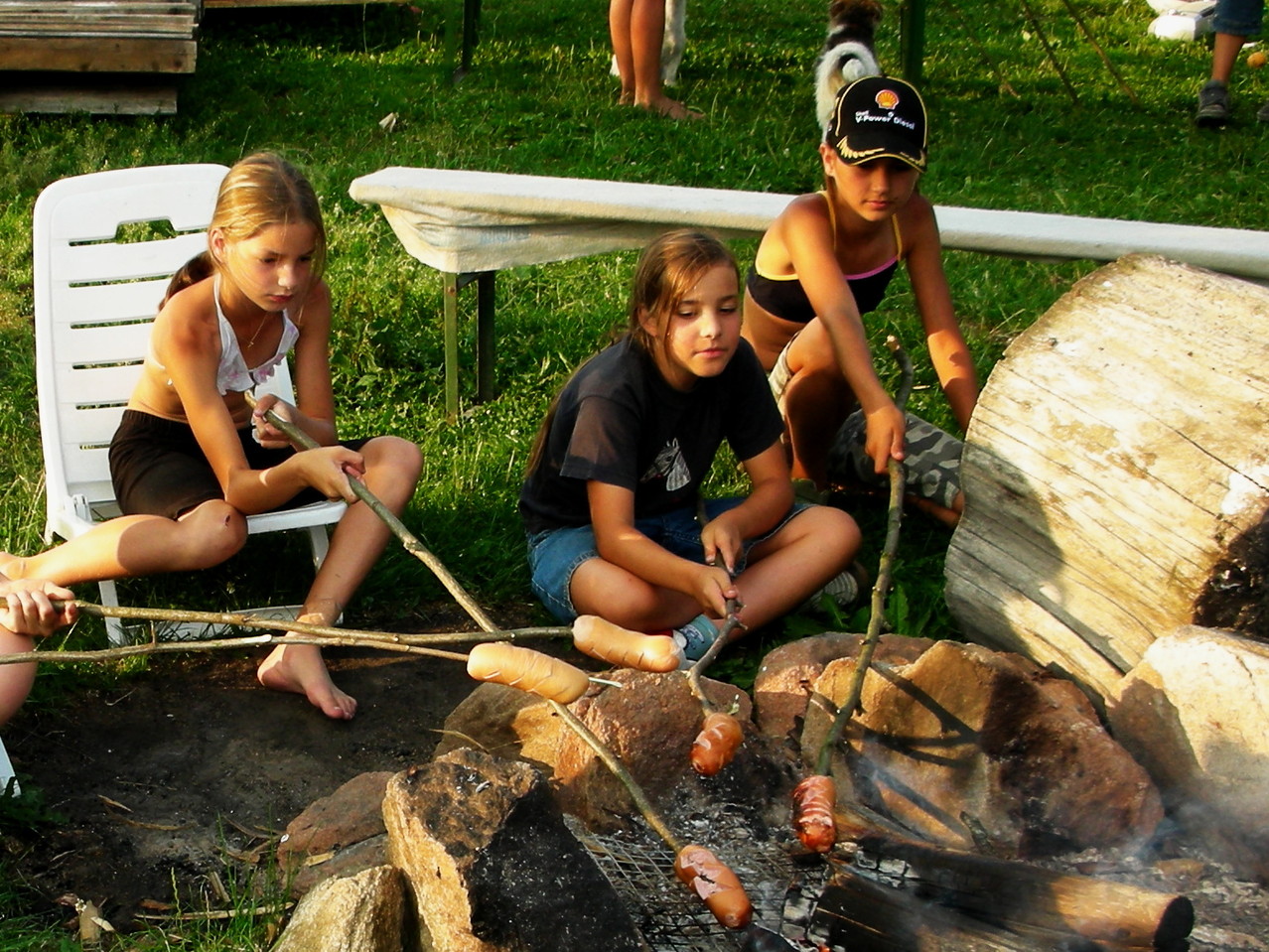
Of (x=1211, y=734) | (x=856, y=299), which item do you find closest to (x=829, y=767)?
(x=1211, y=734)

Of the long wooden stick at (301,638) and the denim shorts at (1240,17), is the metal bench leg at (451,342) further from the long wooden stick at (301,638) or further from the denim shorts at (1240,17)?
the denim shorts at (1240,17)

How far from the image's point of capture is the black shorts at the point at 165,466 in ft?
10.8

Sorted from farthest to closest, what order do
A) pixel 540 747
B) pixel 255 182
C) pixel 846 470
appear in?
pixel 846 470
pixel 255 182
pixel 540 747

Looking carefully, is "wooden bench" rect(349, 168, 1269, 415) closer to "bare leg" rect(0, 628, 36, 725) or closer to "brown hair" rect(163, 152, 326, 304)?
"brown hair" rect(163, 152, 326, 304)

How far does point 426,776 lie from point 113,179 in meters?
2.50

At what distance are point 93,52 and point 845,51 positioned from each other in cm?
371

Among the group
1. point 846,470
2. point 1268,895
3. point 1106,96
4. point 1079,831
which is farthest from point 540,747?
point 1106,96

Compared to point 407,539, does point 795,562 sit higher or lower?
lower

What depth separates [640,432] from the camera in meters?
3.29

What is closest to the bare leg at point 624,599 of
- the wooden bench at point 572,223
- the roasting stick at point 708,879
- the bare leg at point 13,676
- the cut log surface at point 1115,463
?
the cut log surface at point 1115,463

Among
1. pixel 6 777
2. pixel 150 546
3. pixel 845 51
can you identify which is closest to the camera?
pixel 6 777

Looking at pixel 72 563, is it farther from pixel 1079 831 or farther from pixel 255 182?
pixel 1079 831

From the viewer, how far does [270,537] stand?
3.83 meters

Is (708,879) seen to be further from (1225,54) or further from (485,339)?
(1225,54)
